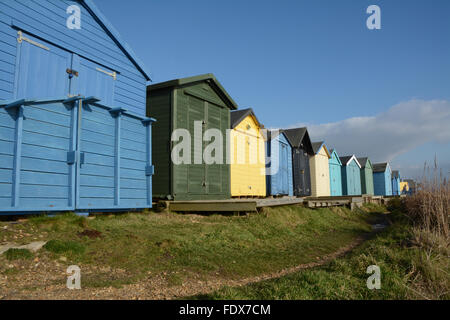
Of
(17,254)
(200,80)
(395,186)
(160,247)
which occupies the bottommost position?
(160,247)

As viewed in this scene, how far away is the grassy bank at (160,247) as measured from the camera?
515 cm

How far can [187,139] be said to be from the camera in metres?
11.7

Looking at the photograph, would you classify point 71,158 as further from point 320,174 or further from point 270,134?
point 320,174

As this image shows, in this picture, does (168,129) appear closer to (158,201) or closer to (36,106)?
(158,201)

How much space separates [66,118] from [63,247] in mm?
3070

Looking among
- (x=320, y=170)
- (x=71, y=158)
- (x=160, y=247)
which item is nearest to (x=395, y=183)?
(x=320, y=170)

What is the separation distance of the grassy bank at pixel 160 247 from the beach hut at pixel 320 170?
1515cm

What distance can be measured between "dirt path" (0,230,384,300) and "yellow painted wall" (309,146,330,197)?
20.2 m

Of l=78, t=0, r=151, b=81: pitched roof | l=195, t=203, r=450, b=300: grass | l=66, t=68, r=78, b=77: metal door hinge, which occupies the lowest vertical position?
l=195, t=203, r=450, b=300: grass

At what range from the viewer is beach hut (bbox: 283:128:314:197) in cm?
2195

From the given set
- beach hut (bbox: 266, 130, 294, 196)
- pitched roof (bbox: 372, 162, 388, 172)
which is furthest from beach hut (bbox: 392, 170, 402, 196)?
beach hut (bbox: 266, 130, 294, 196)

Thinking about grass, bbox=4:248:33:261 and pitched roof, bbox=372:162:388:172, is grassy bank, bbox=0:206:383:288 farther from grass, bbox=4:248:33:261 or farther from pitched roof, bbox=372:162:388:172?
pitched roof, bbox=372:162:388:172
